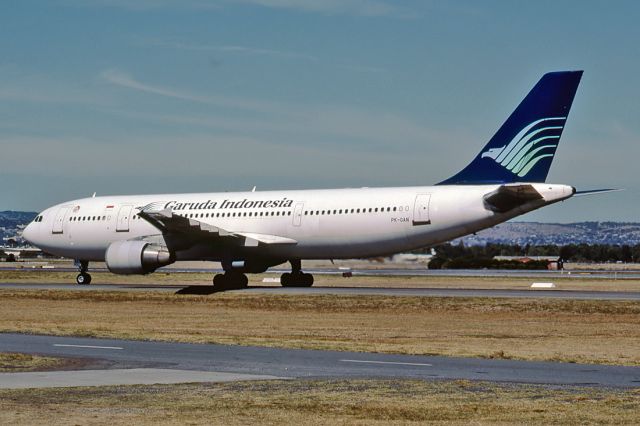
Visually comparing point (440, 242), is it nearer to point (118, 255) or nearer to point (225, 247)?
point (225, 247)

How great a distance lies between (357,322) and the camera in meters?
33.1

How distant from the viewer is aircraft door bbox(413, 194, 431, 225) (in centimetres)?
4800

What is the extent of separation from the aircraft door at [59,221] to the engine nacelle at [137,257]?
28.3 feet

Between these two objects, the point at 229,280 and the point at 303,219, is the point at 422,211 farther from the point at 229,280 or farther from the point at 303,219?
the point at 229,280

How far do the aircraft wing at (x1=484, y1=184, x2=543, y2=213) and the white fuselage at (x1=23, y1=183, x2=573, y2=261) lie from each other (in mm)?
333

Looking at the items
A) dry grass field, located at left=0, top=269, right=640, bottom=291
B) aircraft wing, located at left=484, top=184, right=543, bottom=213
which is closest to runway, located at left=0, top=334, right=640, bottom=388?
aircraft wing, located at left=484, top=184, right=543, bottom=213

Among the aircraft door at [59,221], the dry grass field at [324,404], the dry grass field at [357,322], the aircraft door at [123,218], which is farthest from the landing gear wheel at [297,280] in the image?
the dry grass field at [324,404]

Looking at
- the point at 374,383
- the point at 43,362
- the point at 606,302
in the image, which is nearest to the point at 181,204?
the point at 606,302

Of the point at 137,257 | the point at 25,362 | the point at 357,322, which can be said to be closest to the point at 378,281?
the point at 137,257

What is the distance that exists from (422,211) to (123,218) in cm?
1678

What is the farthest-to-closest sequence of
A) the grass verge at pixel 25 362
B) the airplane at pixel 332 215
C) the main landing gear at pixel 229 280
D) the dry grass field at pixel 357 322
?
the main landing gear at pixel 229 280 < the airplane at pixel 332 215 < the dry grass field at pixel 357 322 < the grass verge at pixel 25 362

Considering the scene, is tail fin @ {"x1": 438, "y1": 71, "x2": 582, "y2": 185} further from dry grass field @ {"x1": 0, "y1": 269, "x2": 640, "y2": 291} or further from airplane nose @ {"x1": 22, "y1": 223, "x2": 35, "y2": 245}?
airplane nose @ {"x1": 22, "y1": 223, "x2": 35, "y2": 245}

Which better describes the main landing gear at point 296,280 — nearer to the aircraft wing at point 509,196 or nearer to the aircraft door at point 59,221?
the aircraft wing at point 509,196

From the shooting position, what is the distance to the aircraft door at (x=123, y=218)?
56.5m
